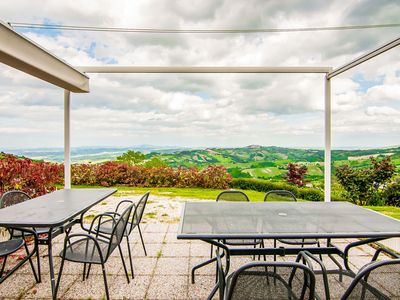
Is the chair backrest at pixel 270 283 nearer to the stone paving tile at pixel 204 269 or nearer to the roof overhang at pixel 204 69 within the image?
the stone paving tile at pixel 204 269

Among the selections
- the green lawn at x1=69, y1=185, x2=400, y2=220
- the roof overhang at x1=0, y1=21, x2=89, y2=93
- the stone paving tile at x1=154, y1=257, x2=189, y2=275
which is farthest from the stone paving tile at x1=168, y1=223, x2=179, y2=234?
the roof overhang at x1=0, y1=21, x2=89, y2=93

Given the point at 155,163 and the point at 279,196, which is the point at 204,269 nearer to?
the point at 279,196

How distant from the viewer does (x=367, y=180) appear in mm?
5641

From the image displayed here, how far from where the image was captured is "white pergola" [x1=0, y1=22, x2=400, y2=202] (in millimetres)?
2564

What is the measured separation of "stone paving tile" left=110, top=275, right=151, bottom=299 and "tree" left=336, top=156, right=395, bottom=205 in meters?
4.97

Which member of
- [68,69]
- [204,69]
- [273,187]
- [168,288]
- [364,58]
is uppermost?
[204,69]

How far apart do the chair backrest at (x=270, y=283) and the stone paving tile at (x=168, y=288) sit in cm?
110

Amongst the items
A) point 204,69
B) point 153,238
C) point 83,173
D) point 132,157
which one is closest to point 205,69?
point 204,69

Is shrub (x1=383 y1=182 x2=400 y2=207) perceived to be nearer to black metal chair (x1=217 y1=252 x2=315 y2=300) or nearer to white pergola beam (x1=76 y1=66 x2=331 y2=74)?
white pergola beam (x1=76 y1=66 x2=331 y2=74)

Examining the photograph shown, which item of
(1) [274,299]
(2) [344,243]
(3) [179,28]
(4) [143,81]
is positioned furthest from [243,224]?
(4) [143,81]

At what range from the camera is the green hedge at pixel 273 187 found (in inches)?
245

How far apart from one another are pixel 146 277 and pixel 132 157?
514cm

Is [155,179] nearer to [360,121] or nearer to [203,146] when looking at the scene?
[203,146]

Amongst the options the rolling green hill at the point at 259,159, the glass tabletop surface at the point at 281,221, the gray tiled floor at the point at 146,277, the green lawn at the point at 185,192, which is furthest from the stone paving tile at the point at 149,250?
the rolling green hill at the point at 259,159
